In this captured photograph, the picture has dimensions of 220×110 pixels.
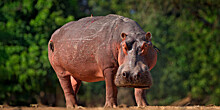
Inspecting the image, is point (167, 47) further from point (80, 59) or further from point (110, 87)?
point (110, 87)

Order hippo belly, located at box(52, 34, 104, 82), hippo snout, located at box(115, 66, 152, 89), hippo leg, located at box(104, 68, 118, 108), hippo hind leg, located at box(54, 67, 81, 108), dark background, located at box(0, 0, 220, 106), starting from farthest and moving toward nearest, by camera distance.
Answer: dark background, located at box(0, 0, 220, 106) → hippo hind leg, located at box(54, 67, 81, 108) → hippo belly, located at box(52, 34, 104, 82) → hippo leg, located at box(104, 68, 118, 108) → hippo snout, located at box(115, 66, 152, 89)

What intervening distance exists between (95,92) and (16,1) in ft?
25.1

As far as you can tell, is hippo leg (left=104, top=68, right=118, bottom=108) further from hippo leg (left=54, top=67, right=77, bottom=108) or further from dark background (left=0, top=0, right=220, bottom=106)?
dark background (left=0, top=0, right=220, bottom=106)

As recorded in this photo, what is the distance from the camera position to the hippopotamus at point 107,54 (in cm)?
617

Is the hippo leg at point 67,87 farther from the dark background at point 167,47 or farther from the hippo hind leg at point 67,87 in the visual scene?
the dark background at point 167,47

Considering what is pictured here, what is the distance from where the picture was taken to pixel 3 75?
42.7 ft

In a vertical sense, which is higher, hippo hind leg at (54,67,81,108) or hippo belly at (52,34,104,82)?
hippo belly at (52,34,104,82)

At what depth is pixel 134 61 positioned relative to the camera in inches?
241

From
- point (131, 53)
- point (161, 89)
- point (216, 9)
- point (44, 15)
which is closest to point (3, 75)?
point (44, 15)

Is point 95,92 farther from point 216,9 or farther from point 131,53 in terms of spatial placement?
point 131,53

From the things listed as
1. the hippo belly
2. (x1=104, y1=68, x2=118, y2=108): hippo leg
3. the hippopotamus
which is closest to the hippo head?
the hippopotamus

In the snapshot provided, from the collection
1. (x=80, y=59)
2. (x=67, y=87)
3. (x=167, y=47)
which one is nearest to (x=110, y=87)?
(x=80, y=59)

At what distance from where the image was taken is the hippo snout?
6.04 metres

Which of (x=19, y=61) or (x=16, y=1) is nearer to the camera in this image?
(x=19, y=61)
